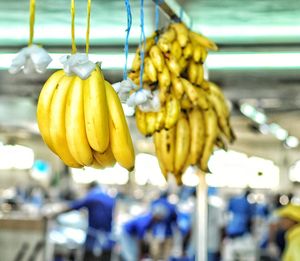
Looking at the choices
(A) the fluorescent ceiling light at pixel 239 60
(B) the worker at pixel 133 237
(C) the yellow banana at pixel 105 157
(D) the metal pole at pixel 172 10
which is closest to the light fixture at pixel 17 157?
(B) the worker at pixel 133 237

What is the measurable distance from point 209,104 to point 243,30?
1.91 metres

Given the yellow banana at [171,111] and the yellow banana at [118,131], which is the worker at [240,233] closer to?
the yellow banana at [171,111]

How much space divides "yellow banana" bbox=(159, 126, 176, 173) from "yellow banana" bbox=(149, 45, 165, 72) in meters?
0.37

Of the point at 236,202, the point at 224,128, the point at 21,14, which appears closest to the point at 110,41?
the point at 21,14

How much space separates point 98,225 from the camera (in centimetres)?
927

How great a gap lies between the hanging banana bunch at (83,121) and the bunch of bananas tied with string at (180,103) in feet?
2.62

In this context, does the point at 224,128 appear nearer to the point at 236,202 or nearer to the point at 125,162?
the point at 125,162

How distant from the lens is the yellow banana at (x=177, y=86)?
346 cm

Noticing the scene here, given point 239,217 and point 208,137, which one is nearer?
point 208,137

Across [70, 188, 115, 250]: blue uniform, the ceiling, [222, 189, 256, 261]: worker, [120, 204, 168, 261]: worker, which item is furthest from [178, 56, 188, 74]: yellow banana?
[222, 189, 256, 261]: worker

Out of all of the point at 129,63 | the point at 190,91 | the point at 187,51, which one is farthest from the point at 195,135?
the point at 129,63

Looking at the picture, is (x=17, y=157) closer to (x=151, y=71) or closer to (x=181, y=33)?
(x=181, y=33)

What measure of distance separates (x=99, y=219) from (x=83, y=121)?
268 inches

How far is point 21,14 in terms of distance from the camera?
5.36 m
